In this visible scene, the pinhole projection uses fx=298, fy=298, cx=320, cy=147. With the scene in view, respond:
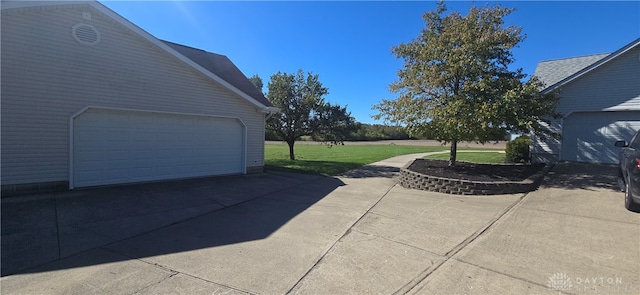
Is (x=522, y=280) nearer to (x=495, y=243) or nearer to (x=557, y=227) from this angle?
(x=495, y=243)

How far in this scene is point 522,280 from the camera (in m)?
3.31

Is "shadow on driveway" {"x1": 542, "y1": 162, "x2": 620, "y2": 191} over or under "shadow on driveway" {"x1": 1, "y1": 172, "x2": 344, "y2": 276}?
over

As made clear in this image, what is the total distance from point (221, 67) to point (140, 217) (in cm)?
1057

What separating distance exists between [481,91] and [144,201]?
922 centimetres

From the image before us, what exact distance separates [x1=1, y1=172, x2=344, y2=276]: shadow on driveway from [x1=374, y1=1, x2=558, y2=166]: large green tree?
3947mm

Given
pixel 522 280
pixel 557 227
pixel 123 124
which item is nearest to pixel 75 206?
pixel 123 124

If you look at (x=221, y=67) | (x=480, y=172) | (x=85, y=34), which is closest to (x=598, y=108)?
(x=480, y=172)

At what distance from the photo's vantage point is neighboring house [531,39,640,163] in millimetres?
11211

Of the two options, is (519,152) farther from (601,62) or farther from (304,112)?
(304,112)

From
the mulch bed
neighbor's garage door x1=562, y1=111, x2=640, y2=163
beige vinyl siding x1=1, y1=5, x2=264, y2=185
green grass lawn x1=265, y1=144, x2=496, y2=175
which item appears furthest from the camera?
green grass lawn x1=265, y1=144, x2=496, y2=175

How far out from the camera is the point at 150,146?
8.86m

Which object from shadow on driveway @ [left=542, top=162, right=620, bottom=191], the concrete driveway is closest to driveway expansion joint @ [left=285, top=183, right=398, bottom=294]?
the concrete driveway

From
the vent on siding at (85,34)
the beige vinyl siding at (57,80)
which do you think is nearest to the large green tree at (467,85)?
the beige vinyl siding at (57,80)

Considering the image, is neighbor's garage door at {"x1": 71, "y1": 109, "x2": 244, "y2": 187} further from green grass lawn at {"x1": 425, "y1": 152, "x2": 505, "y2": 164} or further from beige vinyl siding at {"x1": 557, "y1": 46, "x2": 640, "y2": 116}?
beige vinyl siding at {"x1": 557, "y1": 46, "x2": 640, "y2": 116}
